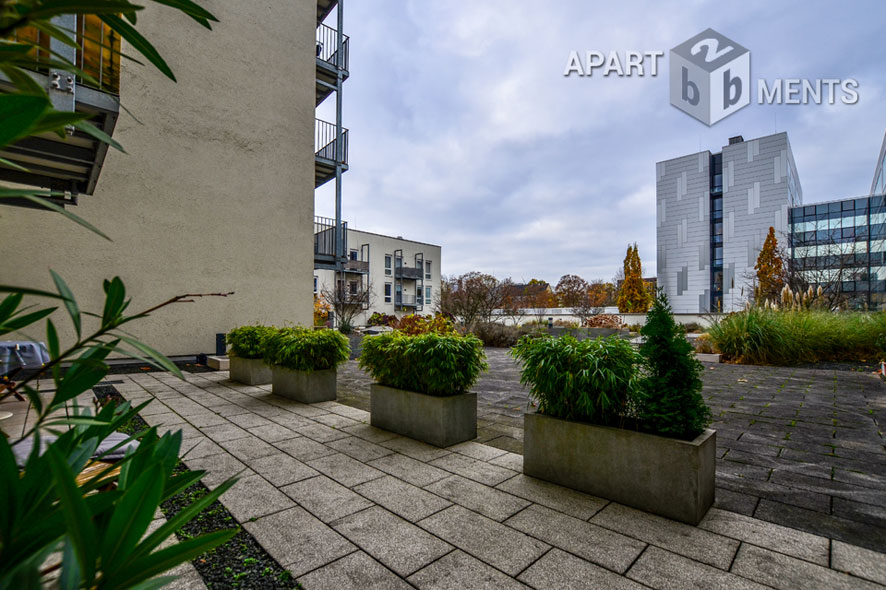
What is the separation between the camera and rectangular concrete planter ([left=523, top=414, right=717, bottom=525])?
2518 millimetres

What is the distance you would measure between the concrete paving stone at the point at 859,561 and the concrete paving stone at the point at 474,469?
186 cm

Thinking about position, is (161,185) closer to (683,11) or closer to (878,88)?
(683,11)

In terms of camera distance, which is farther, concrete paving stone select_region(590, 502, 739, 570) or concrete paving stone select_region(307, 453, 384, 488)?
concrete paving stone select_region(307, 453, 384, 488)

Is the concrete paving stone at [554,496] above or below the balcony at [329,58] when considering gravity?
below

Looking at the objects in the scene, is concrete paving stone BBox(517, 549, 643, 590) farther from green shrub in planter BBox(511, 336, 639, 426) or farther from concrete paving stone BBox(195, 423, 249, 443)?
concrete paving stone BBox(195, 423, 249, 443)

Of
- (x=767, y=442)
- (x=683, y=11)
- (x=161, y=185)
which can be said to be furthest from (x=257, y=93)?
(x=767, y=442)

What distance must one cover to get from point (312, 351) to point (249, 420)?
1154 millimetres

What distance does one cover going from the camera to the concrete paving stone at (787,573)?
77.3 inches

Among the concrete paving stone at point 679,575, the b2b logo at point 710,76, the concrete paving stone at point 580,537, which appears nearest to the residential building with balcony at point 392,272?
the b2b logo at point 710,76

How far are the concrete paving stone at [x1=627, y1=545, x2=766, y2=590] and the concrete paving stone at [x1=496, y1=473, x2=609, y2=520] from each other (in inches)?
19.0

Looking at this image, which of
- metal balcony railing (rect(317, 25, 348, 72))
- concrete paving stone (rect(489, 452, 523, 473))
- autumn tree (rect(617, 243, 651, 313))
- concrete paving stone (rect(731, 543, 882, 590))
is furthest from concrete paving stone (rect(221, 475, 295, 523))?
autumn tree (rect(617, 243, 651, 313))

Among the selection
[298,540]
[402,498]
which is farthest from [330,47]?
[298,540]

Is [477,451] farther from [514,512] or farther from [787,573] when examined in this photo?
[787,573]

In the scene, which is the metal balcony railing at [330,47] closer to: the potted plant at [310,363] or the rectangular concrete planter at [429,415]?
the potted plant at [310,363]
